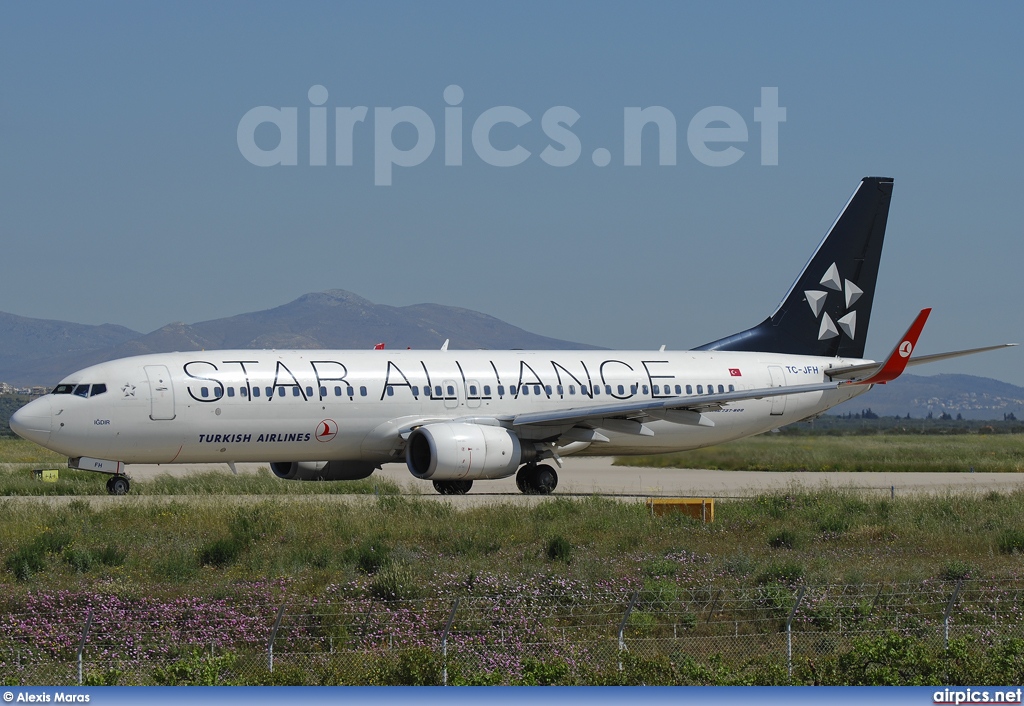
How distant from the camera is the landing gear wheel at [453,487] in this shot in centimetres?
3603

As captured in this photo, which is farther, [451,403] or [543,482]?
[543,482]

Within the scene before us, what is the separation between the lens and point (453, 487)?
119 feet

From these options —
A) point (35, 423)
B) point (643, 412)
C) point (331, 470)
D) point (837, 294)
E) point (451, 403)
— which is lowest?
point (331, 470)

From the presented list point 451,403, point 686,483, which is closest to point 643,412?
point 451,403

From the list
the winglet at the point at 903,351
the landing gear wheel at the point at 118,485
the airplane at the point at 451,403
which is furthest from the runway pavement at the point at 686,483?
the winglet at the point at 903,351

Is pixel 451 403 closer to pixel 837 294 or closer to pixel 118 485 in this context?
pixel 118 485

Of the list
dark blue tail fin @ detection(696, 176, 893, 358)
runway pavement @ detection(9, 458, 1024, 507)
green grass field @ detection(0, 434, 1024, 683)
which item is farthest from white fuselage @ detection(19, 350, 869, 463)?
dark blue tail fin @ detection(696, 176, 893, 358)

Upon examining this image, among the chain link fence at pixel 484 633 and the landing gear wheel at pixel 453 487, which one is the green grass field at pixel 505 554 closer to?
the chain link fence at pixel 484 633

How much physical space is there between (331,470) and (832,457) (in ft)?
78.4

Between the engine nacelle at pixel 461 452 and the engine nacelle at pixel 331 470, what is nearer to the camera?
the engine nacelle at pixel 461 452

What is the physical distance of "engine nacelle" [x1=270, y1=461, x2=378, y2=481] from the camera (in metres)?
36.8

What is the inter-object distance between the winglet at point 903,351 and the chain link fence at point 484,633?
15.7 m

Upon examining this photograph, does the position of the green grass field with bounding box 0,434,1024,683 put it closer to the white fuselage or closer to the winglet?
the white fuselage

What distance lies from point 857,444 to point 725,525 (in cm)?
3619
